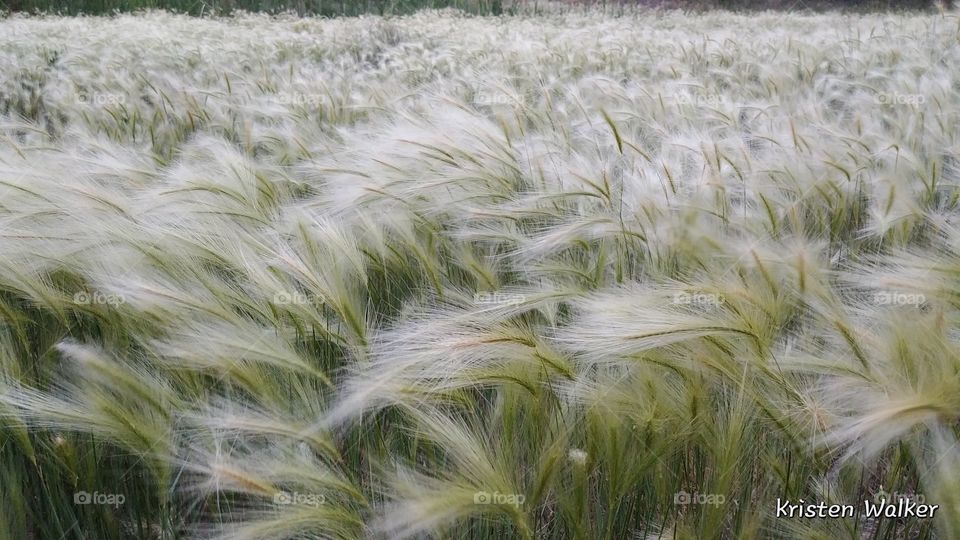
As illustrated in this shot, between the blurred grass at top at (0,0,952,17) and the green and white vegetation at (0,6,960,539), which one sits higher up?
the blurred grass at top at (0,0,952,17)

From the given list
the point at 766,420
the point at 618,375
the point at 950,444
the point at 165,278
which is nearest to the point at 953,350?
the point at 950,444

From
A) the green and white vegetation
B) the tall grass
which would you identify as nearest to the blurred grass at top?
the tall grass

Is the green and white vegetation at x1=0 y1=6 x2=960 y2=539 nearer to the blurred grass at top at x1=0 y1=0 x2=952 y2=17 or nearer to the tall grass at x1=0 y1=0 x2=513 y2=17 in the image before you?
the blurred grass at top at x1=0 y1=0 x2=952 y2=17

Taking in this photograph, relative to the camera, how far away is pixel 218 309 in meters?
1.03

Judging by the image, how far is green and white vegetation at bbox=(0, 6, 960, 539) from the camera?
2.80ft

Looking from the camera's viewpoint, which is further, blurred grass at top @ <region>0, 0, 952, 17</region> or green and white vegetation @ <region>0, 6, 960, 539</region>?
blurred grass at top @ <region>0, 0, 952, 17</region>

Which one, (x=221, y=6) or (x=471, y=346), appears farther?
(x=221, y=6)

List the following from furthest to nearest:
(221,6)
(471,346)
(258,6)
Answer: (258,6) < (221,6) < (471,346)

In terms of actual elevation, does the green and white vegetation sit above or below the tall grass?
below

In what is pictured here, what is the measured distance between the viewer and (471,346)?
2.81 feet

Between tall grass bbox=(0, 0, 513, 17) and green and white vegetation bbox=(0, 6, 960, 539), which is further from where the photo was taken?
tall grass bbox=(0, 0, 513, 17)

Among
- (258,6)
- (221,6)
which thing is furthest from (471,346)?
(258,6)

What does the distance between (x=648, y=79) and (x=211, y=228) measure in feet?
9.13

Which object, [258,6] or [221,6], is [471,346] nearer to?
[221,6]
